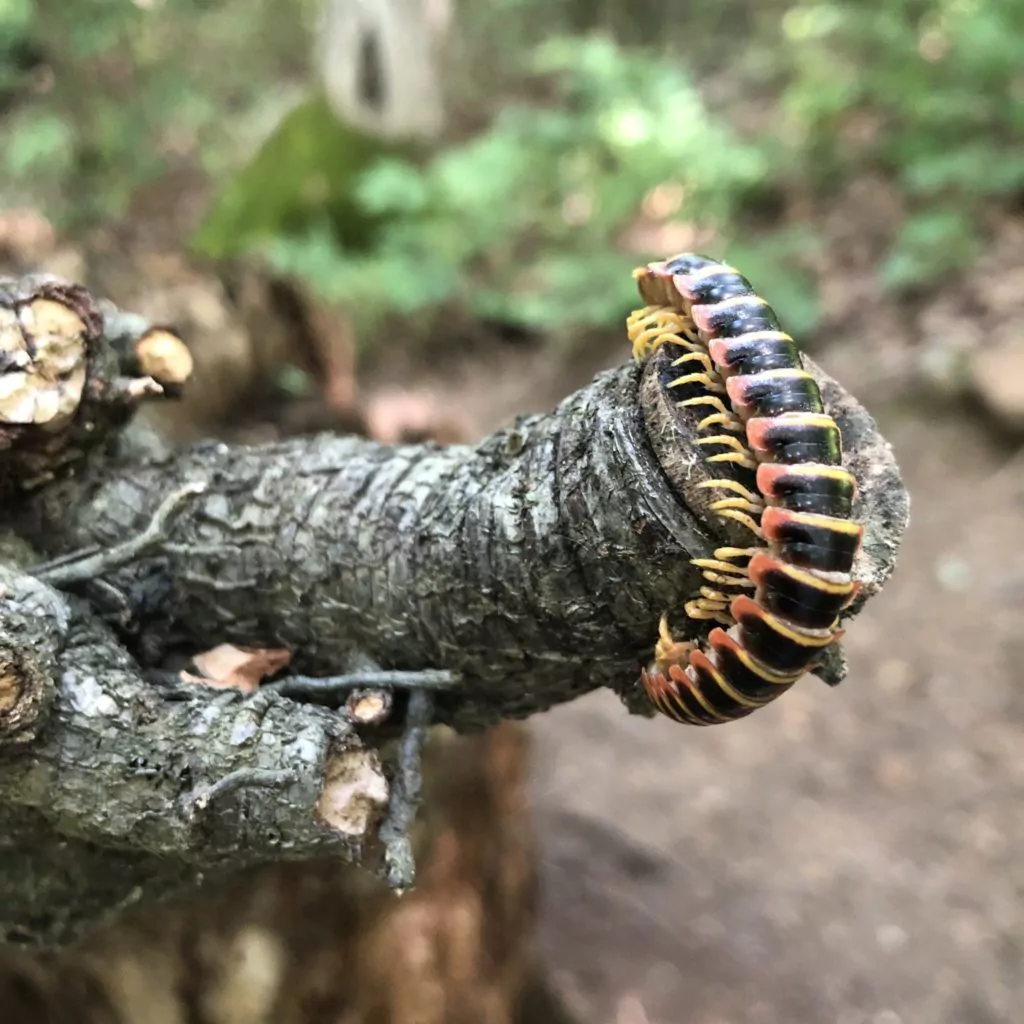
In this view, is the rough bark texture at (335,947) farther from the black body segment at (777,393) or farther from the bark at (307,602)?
the black body segment at (777,393)

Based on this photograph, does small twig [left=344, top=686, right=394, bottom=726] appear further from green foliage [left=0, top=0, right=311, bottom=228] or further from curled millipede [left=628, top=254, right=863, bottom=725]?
green foliage [left=0, top=0, right=311, bottom=228]

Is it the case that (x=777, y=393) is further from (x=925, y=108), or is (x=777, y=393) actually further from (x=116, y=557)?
(x=925, y=108)

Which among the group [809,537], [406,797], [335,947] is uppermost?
[809,537]

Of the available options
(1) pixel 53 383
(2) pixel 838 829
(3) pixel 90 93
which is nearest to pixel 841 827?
(2) pixel 838 829

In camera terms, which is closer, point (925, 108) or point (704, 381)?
point (704, 381)

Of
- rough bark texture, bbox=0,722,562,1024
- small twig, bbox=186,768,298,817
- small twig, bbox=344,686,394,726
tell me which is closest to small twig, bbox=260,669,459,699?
small twig, bbox=344,686,394,726

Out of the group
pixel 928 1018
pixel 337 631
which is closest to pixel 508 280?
pixel 928 1018
